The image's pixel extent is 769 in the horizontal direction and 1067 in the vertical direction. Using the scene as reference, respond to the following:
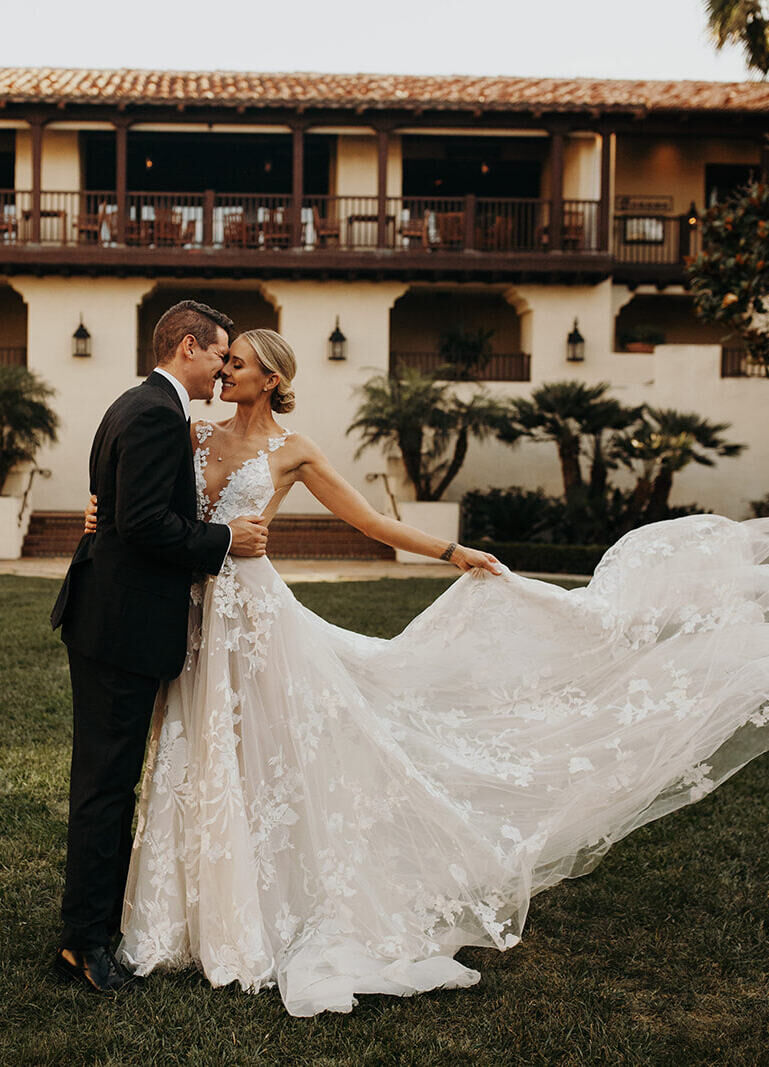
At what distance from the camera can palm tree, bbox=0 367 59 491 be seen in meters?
16.8

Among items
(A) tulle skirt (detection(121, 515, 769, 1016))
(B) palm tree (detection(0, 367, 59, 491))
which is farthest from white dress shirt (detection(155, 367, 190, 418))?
(B) palm tree (detection(0, 367, 59, 491))

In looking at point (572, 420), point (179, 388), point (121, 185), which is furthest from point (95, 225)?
point (179, 388)

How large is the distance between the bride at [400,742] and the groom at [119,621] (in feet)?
0.46

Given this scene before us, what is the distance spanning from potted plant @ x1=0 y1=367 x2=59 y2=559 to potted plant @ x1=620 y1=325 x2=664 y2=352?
39.0ft

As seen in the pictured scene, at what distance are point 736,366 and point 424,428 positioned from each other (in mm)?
7669

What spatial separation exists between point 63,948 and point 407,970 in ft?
3.37

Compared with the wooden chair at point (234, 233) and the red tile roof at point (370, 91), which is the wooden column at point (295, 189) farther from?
the wooden chair at point (234, 233)

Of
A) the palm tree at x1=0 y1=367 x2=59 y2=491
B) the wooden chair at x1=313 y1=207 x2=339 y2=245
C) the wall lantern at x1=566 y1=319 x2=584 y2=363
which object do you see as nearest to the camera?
the palm tree at x1=0 y1=367 x2=59 y2=491

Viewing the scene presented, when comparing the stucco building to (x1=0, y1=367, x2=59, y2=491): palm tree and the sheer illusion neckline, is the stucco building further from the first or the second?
the sheer illusion neckline

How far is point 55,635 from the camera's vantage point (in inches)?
354

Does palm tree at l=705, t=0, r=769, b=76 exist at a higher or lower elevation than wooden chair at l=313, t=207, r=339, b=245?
higher

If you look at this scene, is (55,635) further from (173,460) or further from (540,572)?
(540,572)

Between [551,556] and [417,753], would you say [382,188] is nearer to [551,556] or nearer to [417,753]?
[551,556]

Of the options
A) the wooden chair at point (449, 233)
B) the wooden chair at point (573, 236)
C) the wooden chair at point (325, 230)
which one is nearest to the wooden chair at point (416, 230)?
the wooden chair at point (449, 233)
